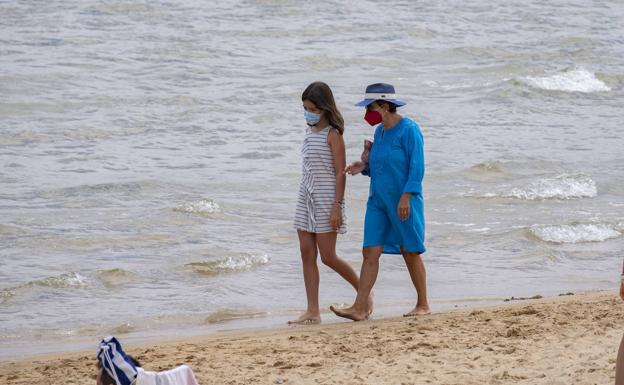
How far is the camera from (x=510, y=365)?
20.5 feet

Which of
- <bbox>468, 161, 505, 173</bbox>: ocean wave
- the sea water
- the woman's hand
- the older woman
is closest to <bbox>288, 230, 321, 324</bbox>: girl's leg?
the older woman

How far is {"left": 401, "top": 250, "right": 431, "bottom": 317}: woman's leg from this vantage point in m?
7.75

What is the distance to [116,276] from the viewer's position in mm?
9820

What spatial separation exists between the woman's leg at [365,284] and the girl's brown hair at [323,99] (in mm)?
823

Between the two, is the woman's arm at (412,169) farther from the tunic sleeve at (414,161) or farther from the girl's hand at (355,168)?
the girl's hand at (355,168)

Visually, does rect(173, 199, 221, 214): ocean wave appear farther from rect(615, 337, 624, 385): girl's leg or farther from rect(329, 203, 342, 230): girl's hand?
rect(615, 337, 624, 385): girl's leg

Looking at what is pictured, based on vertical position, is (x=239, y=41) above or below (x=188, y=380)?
above

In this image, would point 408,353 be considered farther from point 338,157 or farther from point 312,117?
point 312,117

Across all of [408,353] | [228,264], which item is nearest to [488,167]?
[228,264]

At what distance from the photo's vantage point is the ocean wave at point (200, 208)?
12.2 metres

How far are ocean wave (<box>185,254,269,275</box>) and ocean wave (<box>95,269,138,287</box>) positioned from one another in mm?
560

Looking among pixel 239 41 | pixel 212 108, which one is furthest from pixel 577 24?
pixel 212 108

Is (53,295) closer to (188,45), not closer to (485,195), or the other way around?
(485,195)

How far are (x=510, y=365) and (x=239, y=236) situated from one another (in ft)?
17.7
